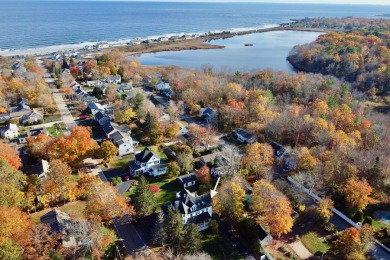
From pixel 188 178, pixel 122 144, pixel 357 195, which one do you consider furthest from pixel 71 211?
pixel 357 195

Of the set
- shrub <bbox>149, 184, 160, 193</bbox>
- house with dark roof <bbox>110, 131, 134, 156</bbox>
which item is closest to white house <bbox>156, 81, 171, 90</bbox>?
house with dark roof <bbox>110, 131, 134, 156</bbox>

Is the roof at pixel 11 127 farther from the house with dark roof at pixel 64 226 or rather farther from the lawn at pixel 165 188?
the lawn at pixel 165 188

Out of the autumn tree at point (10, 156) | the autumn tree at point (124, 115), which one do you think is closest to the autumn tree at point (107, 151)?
the autumn tree at point (10, 156)

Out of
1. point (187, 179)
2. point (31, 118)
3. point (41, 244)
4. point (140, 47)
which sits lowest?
point (187, 179)

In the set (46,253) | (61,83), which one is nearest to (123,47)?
(61,83)

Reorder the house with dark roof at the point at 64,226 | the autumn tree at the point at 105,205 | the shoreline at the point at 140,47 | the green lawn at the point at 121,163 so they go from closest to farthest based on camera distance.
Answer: the house with dark roof at the point at 64,226, the autumn tree at the point at 105,205, the green lawn at the point at 121,163, the shoreline at the point at 140,47

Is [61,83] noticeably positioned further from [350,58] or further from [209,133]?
[350,58]

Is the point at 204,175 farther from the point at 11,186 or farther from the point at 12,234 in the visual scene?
the point at 12,234
